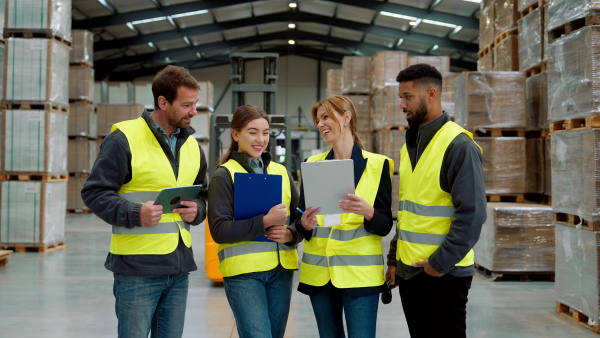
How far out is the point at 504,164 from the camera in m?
7.51

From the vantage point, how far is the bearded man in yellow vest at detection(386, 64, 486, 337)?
245 centimetres

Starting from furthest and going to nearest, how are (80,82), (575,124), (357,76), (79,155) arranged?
(79,155) → (357,76) → (80,82) → (575,124)

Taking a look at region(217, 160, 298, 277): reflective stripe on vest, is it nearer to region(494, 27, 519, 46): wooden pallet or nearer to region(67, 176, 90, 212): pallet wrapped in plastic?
region(494, 27, 519, 46): wooden pallet

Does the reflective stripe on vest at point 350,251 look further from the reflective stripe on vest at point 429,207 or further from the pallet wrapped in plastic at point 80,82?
the pallet wrapped in plastic at point 80,82

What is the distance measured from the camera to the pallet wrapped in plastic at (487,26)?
8781 mm

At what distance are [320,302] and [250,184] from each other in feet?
2.13

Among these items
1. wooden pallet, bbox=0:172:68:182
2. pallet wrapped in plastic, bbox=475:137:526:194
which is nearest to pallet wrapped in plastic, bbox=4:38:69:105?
wooden pallet, bbox=0:172:68:182

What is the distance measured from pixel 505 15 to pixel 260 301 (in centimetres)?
717

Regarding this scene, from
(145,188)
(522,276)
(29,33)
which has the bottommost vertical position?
(522,276)

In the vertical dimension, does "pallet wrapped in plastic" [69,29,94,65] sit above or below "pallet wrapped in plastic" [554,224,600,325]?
above

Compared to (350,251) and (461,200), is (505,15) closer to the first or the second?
(461,200)

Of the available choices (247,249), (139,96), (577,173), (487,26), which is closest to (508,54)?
(487,26)

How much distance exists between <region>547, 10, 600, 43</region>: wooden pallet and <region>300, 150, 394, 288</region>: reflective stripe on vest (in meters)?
3.23

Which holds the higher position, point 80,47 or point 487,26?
point 80,47
